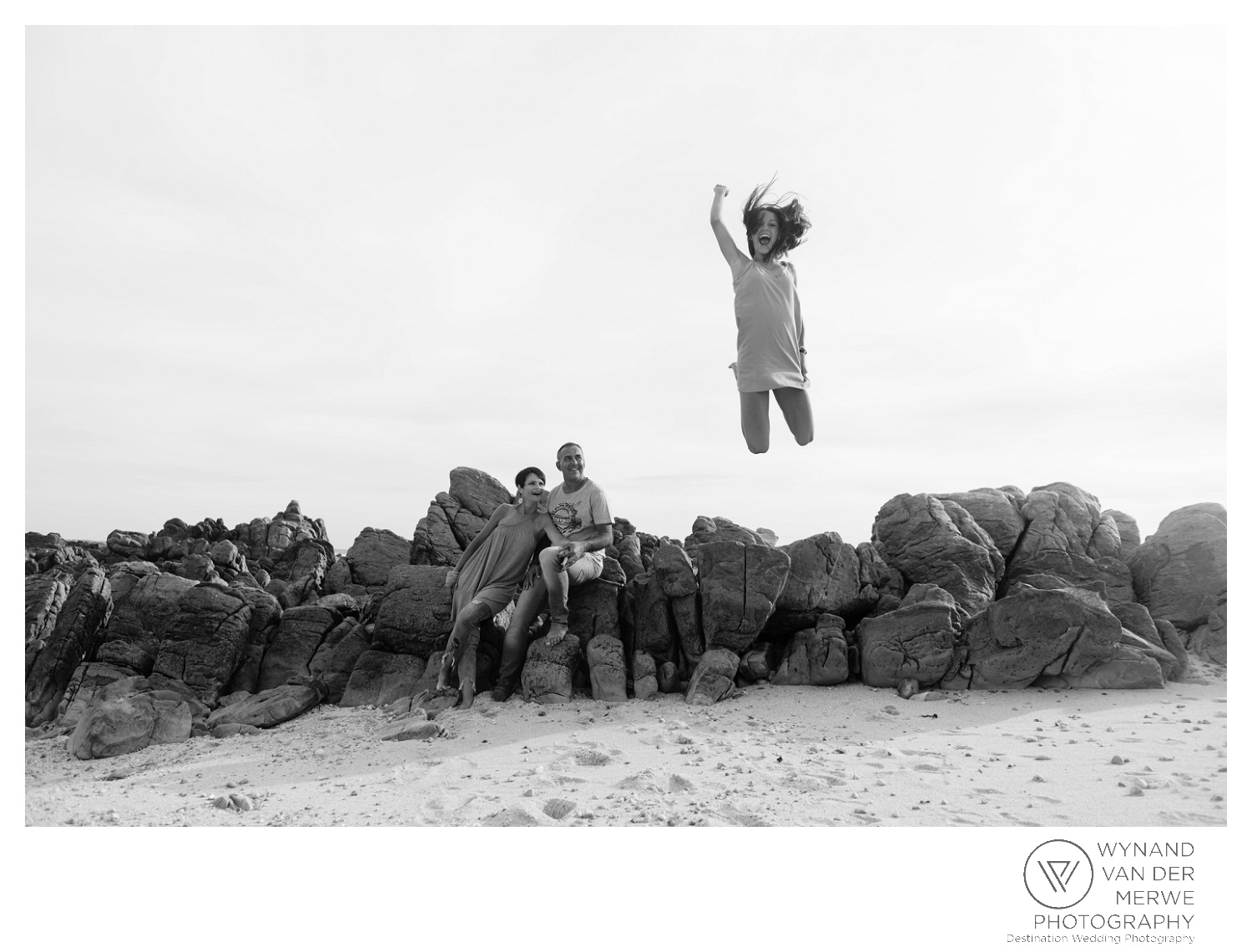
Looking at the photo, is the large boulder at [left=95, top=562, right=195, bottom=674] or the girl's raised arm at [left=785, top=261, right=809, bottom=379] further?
the large boulder at [left=95, top=562, right=195, bottom=674]

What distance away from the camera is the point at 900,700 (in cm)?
880

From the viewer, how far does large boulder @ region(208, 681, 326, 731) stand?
9320mm

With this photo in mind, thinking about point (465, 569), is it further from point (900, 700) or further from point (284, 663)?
point (900, 700)

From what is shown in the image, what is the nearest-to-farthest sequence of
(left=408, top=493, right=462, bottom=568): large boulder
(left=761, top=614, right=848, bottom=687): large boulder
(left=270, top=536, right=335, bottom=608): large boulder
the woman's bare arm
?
1. (left=761, top=614, right=848, bottom=687): large boulder
2. the woman's bare arm
3. (left=408, top=493, right=462, bottom=568): large boulder
4. (left=270, top=536, right=335, bottom=608): large boulder

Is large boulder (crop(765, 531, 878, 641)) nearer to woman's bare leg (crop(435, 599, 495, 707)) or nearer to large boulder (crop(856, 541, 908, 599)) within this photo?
large boulder (crop(856, 541, 908, 599))

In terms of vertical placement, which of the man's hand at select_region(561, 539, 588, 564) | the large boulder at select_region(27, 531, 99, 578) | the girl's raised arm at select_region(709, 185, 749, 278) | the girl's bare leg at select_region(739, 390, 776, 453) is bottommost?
the large boulder at select_region(27, 531, 99, 578)

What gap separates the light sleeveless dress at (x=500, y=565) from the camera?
9773 millimetres

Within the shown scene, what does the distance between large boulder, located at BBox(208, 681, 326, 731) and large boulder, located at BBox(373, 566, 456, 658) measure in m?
0.87

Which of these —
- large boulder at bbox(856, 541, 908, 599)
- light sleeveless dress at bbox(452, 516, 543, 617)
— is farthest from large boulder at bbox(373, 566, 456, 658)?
large boulder at bbox(856, 541, 908, 599)

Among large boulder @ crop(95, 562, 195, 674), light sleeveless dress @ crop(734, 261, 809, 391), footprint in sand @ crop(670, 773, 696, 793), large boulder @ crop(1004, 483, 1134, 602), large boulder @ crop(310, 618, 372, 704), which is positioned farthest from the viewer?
large boulder @ crop(1004, 483, 1134, 602)

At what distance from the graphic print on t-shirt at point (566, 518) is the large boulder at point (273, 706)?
325 centimetres

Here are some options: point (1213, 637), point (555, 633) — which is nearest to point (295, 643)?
point (555, 633)

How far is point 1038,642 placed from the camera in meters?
8.91

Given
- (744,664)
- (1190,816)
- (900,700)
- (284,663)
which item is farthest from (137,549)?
(1190,816)
